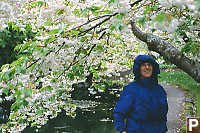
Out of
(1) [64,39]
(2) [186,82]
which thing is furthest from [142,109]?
(2) [186,82]

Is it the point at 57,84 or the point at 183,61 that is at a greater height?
the point at 183,61

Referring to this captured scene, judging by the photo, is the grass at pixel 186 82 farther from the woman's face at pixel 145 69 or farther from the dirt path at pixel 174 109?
the woman's face at pixel 145 69

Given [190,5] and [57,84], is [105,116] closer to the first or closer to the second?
[57,84]

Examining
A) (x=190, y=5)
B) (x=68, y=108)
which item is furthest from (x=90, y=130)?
(x=190, y=5)

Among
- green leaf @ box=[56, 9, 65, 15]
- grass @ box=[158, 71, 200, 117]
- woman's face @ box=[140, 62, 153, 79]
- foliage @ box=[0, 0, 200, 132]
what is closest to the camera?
foliage @ box=[0, 0, 200, 132]

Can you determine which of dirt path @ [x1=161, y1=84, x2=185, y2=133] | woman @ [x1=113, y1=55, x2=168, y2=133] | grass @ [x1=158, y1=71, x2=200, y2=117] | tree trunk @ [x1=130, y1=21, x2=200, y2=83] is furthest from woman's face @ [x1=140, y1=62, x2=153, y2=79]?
grass @ [x1=158, y1=71, x2=200, y2=117]

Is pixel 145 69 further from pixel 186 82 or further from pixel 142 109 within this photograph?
pixel 186 82

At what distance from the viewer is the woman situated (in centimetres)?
251

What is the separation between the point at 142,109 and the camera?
98.6 inches

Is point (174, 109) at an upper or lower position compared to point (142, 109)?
lower

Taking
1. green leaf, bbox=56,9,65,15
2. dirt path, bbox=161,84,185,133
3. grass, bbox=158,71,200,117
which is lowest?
dirt path, bbox=161,84,185,133

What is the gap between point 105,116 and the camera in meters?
11.0

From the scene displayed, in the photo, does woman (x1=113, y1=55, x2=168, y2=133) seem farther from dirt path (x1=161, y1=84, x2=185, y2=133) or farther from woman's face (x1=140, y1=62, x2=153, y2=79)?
dirt path (x1=161, y1=84, x2=185, y2=133)

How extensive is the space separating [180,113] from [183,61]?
7118mm
